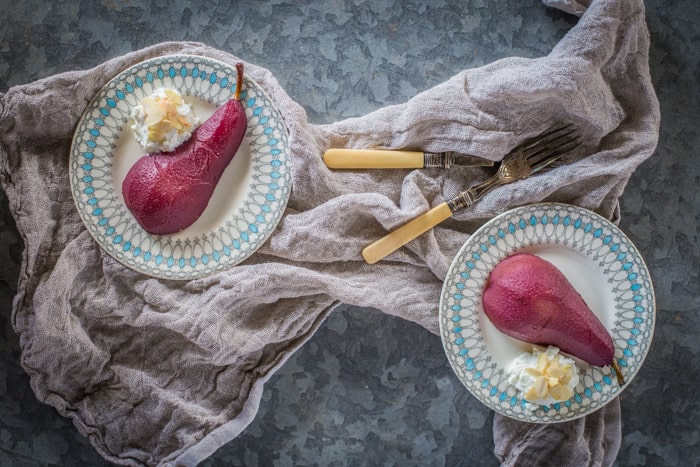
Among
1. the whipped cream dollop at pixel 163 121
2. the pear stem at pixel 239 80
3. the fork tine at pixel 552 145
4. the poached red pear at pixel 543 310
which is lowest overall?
the poached red pear at pixel 543 310

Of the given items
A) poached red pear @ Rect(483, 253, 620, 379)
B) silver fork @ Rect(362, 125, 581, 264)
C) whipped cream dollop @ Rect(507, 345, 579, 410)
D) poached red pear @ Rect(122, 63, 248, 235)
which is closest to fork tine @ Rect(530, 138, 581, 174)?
silver fork @ Rect(362, 125, 581, 264)

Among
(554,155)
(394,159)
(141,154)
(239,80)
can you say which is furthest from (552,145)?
(141,154)

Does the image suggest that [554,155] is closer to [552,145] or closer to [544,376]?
[552,145]

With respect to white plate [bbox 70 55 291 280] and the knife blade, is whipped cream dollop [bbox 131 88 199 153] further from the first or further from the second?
the knife blade

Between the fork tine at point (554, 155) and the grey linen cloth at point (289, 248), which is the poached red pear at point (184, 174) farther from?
the fork tine at point (554, 155)

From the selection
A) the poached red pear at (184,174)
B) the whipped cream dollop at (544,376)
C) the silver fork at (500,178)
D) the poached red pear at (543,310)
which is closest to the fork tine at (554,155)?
the silver fork at (500,178)

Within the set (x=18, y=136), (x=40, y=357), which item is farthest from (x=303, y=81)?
(x=40, y=357)
